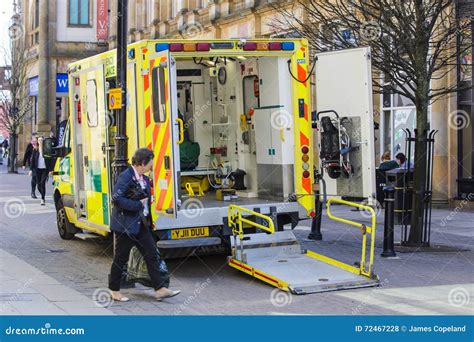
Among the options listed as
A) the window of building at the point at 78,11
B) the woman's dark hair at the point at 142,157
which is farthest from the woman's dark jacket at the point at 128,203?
the window of building at the point at 78,11

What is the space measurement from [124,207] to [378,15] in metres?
6.36

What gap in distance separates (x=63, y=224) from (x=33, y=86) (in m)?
36.6

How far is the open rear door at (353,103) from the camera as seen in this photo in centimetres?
1089

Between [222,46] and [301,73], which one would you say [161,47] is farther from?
[301,73]

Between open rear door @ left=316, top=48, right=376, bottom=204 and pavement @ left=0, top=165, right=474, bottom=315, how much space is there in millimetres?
1254

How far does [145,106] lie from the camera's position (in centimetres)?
1068

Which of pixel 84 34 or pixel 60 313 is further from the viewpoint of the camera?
pixel 84 34

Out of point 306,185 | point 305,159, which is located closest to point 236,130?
point 305,159

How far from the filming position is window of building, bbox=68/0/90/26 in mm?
46906

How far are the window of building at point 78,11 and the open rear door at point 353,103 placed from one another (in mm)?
37624
